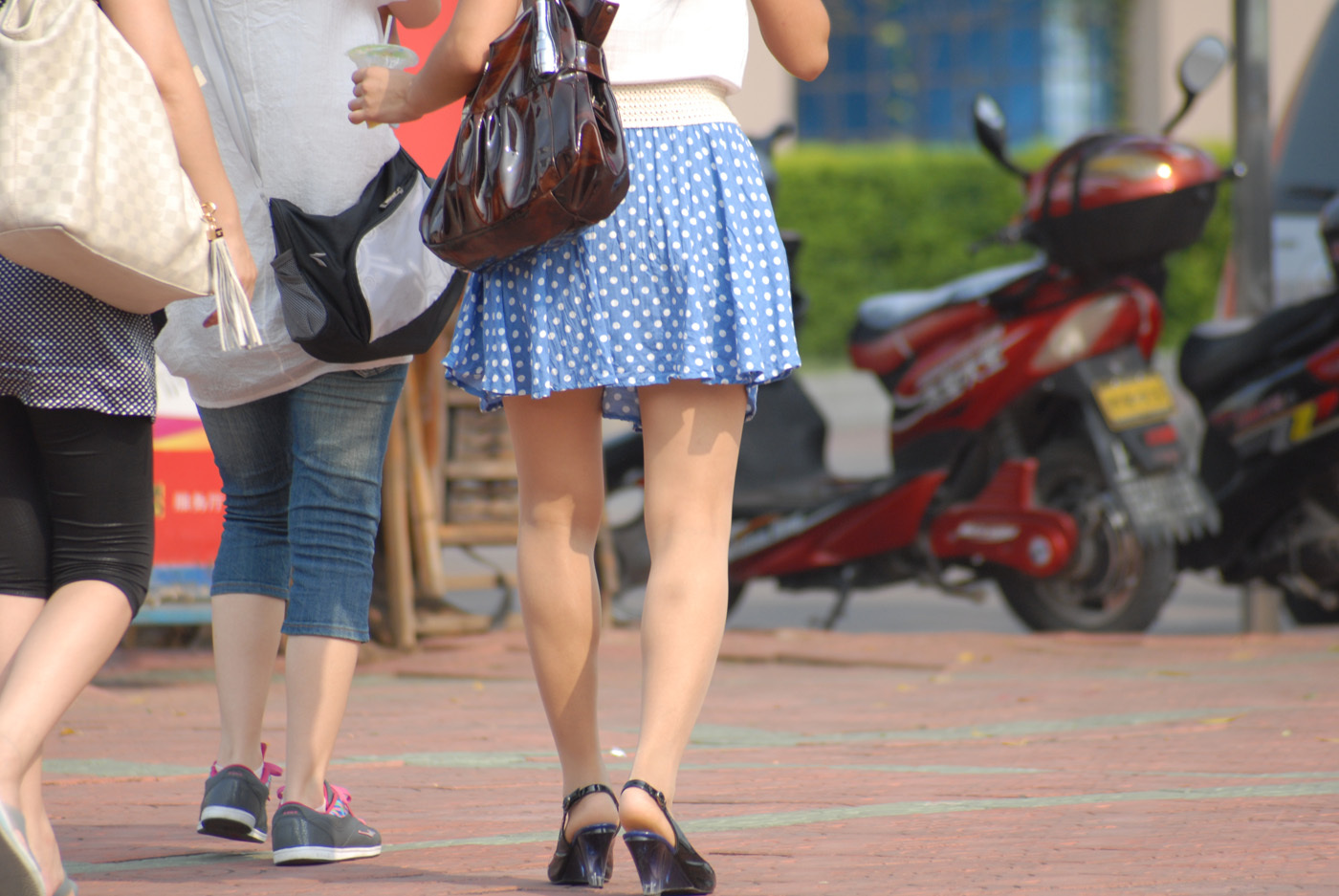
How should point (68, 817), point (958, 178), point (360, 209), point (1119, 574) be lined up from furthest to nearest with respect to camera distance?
point (958, 178), point (1119, 574), point (68, 817), point (360, 209)

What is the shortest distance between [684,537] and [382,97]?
816mm

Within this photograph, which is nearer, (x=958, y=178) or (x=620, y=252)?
(x=620, y=252)

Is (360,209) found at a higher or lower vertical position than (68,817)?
higher

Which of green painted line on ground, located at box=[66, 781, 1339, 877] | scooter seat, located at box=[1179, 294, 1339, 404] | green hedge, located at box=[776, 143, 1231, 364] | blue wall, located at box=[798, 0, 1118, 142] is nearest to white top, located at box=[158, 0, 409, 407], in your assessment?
green painted line on ground, located at box=[66, 781, 1339, 877]

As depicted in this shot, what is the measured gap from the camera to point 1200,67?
569 centimetres

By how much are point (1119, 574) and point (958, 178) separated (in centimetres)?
1342

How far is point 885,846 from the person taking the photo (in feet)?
9.07

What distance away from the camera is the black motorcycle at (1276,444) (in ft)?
18.8

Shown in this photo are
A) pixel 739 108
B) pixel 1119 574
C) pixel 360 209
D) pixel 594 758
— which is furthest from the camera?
pixel 739 108

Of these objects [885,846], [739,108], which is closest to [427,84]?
[885,846]

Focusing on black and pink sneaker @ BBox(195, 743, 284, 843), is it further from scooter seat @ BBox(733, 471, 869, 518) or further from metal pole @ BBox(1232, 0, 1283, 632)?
metal pole @ BBox(1232, 0, 1283, 632)

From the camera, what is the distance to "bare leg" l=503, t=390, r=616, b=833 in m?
2.62

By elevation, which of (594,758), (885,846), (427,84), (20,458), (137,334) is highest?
(427,84)

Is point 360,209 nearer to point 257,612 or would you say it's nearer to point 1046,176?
point 257,612
